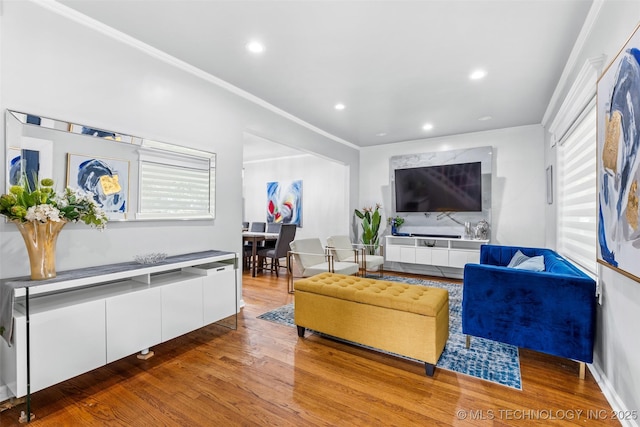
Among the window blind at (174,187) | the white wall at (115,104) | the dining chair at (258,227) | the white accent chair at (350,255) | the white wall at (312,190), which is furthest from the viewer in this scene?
the dining chair at (258,227)

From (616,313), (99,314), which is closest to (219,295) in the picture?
(99,314)

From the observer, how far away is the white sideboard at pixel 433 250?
5.14m

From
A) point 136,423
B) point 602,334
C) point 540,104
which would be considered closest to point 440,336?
point 602,334

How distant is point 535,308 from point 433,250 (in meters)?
3.19

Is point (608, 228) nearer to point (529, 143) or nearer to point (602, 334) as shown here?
point (602, 334)

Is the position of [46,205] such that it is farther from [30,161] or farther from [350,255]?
[350,255]

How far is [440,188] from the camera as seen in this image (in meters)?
5.60

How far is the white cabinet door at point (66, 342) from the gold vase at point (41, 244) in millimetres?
288

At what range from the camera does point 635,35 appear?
1.52 m

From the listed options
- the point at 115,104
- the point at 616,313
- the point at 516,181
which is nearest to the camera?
the point at 616,313

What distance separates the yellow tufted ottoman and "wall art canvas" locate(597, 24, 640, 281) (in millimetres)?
1097

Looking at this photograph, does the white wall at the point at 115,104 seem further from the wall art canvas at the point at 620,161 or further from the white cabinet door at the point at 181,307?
the wall art canvas at the point at 620,161

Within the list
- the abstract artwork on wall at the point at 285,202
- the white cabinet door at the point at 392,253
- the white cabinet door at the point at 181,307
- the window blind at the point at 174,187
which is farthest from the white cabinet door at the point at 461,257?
the white cabinet door at the point at 181,307

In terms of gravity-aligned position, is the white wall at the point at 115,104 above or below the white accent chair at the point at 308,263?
above
